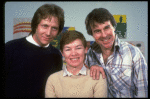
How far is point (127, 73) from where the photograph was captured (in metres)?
1.12

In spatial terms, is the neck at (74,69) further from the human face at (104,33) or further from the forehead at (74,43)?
the human face at (104,33)

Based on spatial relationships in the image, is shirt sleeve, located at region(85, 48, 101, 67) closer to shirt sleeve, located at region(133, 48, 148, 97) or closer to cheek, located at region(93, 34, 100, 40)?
cheek, located at region(93, 34, 100, 40)

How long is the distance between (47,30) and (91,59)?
0.53 m

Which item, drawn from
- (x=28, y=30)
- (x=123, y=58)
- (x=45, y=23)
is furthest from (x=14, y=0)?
(x=123, y=58)

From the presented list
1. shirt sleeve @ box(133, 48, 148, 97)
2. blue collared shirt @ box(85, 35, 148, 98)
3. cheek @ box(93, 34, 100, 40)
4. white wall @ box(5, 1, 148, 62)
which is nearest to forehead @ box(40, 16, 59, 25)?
white wall @ box(5, 1, 148, 62)

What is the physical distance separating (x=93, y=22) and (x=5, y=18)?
91 cm

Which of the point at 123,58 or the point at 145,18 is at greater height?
the point at 145,18

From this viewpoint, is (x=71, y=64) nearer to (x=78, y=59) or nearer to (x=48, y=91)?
(x=78, y=59)

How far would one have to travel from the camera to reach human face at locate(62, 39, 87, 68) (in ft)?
3.25

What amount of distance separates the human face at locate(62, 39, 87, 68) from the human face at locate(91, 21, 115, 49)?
8.3 inches

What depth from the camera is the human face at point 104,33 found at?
1114 millimetres

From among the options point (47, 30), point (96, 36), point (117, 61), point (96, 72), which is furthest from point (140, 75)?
point (47, 30)

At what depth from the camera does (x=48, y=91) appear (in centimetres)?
104

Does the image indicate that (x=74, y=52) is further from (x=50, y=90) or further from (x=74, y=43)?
(x=50, y=90)
